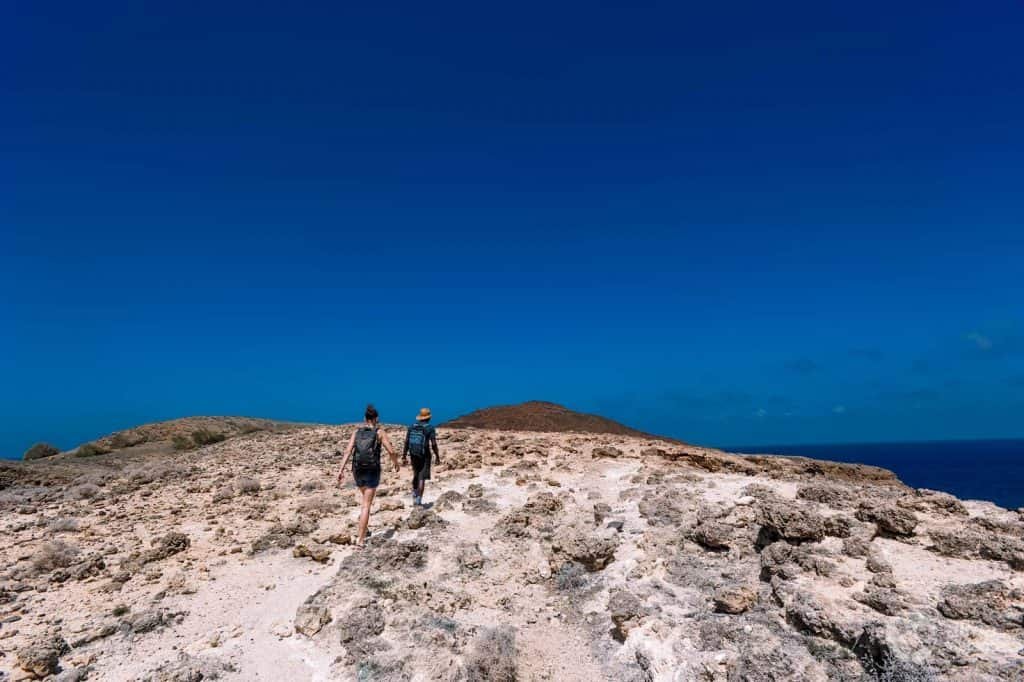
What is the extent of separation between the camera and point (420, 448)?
12.6 metres

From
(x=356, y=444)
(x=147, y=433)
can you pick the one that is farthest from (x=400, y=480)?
(x=147, y=433)

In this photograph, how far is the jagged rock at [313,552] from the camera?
9.91 meters

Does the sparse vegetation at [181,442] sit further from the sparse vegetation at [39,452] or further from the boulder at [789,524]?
the boulder at [789,524]

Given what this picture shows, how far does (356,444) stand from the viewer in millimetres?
10906

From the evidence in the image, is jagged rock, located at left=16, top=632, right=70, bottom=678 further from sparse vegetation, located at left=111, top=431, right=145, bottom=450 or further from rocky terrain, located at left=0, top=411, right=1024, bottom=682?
sparse vegetation, located at left=111, top=431, right=145, bottom=450

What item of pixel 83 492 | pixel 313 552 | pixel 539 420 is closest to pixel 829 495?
pixel 313 552

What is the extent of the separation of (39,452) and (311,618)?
29.9 m

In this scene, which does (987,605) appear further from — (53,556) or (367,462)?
(53,556)

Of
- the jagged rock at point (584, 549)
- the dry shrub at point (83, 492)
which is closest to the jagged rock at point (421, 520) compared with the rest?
the jagged rock at point (584, 549)

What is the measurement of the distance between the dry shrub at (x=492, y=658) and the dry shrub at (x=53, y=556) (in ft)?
25.5

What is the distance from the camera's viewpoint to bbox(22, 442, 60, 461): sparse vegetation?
1080 inches

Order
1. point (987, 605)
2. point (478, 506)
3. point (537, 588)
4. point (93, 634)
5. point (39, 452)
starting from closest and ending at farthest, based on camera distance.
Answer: point (987, 605), point (93, 634), point (537, 588), point (478, 506), point (39, 452)

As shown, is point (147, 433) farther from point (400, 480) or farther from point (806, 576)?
point (806, 576)

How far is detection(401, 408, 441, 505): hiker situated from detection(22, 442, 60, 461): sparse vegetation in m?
26.8
